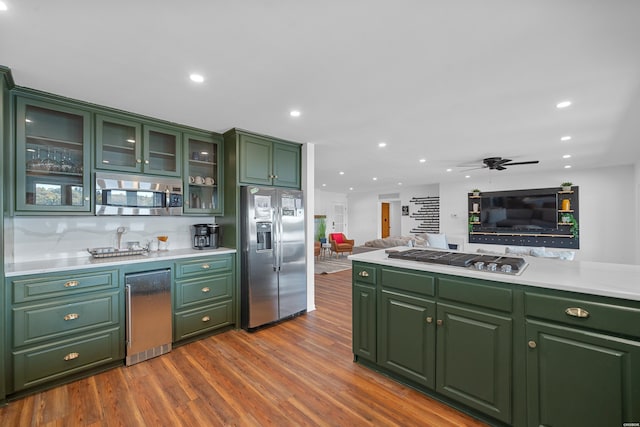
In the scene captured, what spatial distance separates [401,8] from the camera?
1.42 metres

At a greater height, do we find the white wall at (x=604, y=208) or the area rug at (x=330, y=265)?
the white wall at (x=604, y=208)

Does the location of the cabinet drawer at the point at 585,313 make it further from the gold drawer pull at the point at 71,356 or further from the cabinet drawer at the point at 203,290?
the gold drawer pull at the point at 71,356

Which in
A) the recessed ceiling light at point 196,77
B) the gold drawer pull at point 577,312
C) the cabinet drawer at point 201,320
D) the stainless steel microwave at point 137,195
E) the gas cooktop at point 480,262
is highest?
the recessed ceiling light at point 196,77

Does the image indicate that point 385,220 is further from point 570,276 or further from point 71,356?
point 71,356

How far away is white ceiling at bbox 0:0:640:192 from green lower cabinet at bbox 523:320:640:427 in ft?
5.69

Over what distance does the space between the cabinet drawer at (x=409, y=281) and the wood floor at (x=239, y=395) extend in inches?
31.3

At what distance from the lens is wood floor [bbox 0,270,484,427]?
187 cm

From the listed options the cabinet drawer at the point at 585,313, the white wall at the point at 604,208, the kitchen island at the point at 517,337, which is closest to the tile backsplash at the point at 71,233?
the kitchen island at the point at 517,337

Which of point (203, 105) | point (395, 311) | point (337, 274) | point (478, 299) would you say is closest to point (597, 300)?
point (478, 299)

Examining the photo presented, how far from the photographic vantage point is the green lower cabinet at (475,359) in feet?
5.60

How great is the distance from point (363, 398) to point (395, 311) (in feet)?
2.22

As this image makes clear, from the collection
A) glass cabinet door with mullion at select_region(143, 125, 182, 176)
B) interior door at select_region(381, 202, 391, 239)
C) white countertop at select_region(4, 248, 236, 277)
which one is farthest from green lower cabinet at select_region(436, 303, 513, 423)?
interior door at select_region(381, 202, 391, 239)

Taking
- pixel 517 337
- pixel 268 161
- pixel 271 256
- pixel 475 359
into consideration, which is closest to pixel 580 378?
pixel 517 337

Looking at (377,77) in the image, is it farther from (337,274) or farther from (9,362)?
Result: (337,274)
